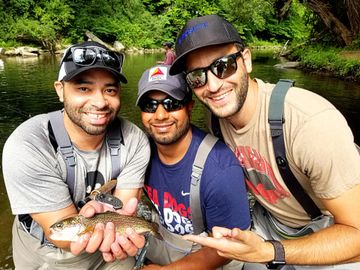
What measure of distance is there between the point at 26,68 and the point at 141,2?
2667 centimetres

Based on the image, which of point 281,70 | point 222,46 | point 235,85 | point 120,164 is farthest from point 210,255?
point 281,70

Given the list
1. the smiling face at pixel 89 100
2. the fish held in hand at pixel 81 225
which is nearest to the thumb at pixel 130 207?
the fish held in hand at pixel 81 225

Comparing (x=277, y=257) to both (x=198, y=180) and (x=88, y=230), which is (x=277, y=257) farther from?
(x=88, y=230)

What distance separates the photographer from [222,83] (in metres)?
2.75

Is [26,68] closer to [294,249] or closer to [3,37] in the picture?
[3,37]

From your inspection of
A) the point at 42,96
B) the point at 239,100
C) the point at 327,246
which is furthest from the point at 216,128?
the point at 42,96

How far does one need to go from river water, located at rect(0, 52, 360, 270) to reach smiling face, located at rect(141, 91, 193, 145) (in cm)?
296

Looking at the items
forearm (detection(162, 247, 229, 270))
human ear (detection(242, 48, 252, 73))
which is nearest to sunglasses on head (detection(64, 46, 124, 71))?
human ear (detection(242, 48, 252, 73))

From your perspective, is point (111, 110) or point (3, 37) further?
point (3, 37)

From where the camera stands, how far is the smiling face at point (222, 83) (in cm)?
274

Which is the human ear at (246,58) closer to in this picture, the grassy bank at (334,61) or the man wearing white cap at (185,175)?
the man wearing white cap at (185,175)

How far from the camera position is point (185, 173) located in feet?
9.35

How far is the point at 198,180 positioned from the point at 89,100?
1077 mm

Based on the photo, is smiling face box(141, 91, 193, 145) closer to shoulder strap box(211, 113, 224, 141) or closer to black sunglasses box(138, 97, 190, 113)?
black sunglasses box(138, 97, 190, 113)
